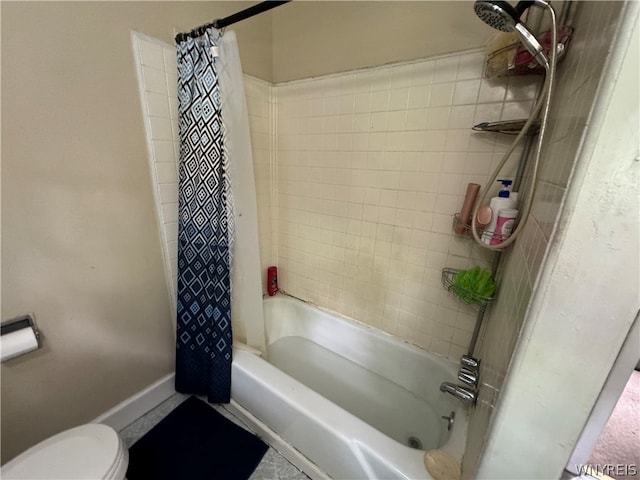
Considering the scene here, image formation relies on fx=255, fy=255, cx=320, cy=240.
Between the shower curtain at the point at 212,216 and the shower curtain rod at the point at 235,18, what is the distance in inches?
1.0

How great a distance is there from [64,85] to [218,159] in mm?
522

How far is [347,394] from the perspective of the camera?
1.48 metres

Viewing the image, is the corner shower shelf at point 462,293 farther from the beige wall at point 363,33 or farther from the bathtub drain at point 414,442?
the beige wall at point 363,33

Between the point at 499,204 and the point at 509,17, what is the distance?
0.55m

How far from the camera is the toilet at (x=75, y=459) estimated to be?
0.74m

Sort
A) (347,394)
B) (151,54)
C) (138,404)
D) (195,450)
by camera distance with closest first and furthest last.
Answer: (151,54) < (195,450) < (138,404) < (347,394)

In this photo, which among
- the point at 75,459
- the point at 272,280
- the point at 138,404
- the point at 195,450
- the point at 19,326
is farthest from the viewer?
the point at 272,280

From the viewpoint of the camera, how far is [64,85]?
866 millimetres

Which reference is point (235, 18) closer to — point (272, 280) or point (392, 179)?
point (392, 179)

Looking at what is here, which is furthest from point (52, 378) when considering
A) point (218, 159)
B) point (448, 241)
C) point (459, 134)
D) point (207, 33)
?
point (459, 134)

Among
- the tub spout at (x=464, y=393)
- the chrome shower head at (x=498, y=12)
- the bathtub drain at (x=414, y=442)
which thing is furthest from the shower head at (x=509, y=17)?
the bathtub drain at (x=414, y=442)

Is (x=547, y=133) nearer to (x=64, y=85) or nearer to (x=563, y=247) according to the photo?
(x=563, y=247)

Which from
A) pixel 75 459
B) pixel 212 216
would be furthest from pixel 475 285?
pixel 75 459

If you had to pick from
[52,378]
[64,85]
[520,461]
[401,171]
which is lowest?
[52,378]
